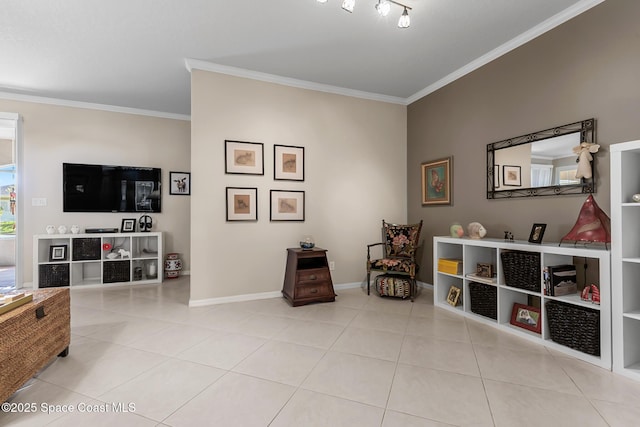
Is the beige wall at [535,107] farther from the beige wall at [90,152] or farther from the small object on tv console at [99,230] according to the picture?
the small object on tv console at [99,230]

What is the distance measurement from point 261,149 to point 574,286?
10.9ft

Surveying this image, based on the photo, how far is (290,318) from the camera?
2.99m

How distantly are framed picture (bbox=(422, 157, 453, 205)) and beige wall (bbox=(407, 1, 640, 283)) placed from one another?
94 mm

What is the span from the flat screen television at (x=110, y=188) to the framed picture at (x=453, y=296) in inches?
180

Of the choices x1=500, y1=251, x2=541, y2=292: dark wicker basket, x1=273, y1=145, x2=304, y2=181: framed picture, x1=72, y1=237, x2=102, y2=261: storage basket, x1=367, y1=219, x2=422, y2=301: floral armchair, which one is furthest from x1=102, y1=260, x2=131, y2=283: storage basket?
x1=500, y1=251, x2=541, y2=292: dark wicker basket

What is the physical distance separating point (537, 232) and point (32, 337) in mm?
3706

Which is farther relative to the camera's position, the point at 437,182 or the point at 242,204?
the point at 437,182

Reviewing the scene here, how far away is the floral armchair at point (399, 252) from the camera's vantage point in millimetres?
3615

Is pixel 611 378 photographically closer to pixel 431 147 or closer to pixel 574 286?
pixel 574 286

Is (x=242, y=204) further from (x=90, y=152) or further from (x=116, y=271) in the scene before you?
(x=90, y=152)

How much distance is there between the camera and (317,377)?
188cm

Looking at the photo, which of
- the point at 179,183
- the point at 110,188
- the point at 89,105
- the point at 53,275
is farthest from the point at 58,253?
the point at 89,105

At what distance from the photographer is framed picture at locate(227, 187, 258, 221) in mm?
3564

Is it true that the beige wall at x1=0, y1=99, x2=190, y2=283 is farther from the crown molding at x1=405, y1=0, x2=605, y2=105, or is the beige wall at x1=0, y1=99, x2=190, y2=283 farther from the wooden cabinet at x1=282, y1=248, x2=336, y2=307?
the crown molding at x1=405, y1=0, x2=605, y2=105
